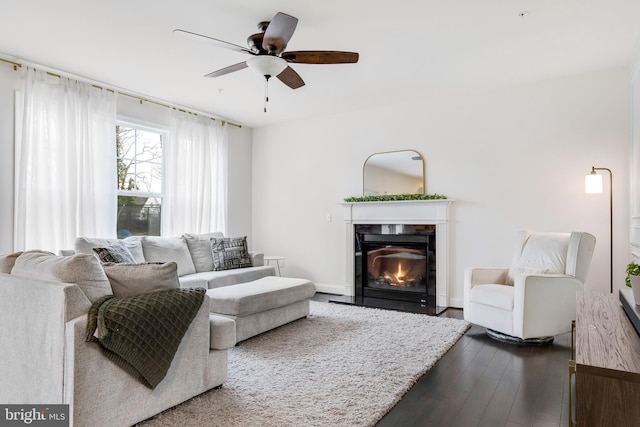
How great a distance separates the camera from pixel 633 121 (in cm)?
364

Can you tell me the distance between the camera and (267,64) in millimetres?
2916

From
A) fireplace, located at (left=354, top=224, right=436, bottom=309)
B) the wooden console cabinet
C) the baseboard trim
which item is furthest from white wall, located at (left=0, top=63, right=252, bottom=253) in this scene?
the wooden console cabinet

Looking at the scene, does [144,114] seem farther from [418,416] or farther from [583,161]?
[583,161]

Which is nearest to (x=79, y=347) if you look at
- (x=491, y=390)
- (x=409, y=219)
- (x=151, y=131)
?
(x=491, y=390)

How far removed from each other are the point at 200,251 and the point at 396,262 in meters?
2.57

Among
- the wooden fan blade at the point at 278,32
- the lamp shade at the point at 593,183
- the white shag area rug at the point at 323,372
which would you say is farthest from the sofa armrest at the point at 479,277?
the wooden fan blade at the point at 278,32

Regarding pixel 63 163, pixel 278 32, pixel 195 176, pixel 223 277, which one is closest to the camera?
pixel 278 32

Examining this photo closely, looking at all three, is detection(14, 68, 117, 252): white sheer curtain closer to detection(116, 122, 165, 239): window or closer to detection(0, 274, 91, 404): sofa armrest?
detection(116, 122, 165, 239): window

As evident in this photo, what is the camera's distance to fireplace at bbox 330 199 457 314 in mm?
4754

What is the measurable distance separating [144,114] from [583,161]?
16.8 feet

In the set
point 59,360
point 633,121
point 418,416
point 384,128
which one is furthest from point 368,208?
point 59,360

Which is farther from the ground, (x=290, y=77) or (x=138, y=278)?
(x=290, y=77)

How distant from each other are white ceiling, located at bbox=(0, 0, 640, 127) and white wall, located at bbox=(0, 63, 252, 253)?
Answer: 0.96 ft

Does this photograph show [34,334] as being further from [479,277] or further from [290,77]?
[479,277]
